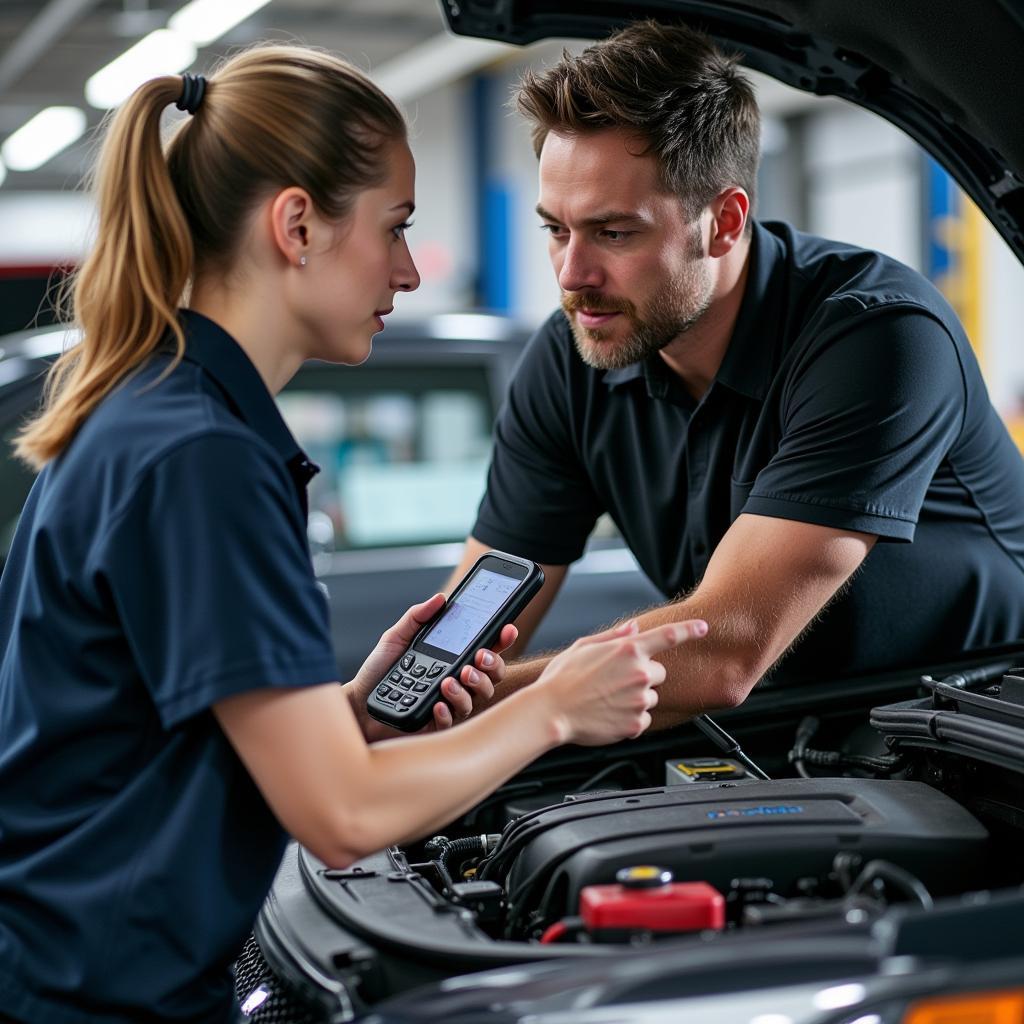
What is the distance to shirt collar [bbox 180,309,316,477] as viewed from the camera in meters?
1.39

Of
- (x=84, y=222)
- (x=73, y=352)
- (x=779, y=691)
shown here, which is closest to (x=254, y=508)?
(x=73, y=352)

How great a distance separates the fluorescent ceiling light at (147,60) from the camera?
895 centimetres

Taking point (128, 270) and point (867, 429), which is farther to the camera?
point (867, 429)

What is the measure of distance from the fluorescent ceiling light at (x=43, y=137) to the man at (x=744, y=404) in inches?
444

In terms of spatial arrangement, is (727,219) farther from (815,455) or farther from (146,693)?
(146,693)

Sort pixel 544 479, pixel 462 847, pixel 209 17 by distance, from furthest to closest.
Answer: pixel 209 17, pixel 544 479, pixel 462 847

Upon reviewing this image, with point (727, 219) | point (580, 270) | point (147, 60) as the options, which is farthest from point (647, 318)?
point (147, 60)

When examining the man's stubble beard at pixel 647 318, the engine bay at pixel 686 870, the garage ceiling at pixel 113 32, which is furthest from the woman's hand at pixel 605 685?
the garage ceiling at pixel 113 32

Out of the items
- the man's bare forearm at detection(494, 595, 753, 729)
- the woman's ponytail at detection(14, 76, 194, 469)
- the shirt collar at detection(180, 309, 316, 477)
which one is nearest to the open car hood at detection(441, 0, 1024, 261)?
the man's bare forearm at detection(494, 595, 753, 729)

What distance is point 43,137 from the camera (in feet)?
43.2

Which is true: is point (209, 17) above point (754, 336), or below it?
above

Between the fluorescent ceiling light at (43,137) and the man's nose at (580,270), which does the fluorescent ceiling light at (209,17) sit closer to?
the fluorescent ceiling light at (43,137)

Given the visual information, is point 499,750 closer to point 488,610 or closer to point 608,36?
point 488,610

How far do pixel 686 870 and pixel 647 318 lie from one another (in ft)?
3.29
